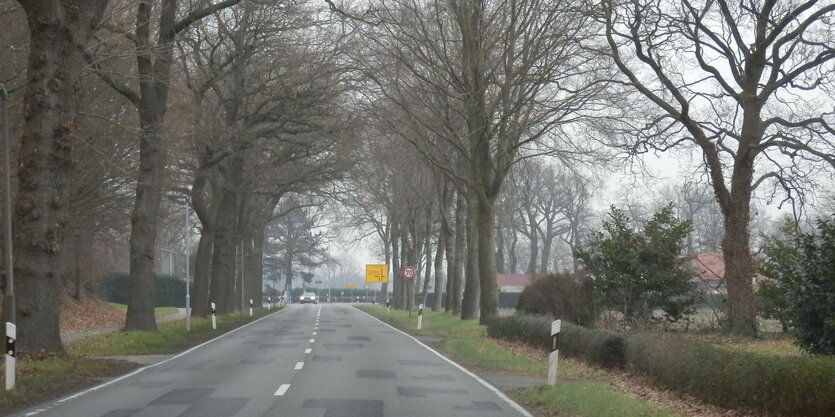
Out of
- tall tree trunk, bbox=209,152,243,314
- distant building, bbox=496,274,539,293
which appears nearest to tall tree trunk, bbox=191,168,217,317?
tall tree trunk, bbox=209,152,243,314

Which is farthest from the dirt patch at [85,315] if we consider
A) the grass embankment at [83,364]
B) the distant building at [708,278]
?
the distant building at [708,278]

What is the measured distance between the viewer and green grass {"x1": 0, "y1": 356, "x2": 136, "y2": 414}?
15576mm

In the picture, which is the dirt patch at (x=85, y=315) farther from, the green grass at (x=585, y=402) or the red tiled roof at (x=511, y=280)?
the red tiled roof at (x=511, y=280)

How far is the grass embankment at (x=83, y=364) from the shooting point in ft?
53.3

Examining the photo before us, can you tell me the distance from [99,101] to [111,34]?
16.9ft

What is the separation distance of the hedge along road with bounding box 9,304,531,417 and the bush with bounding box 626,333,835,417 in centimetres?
282

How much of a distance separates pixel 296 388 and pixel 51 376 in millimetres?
4915

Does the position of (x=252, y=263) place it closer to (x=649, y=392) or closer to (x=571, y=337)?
(x=571, y=337)

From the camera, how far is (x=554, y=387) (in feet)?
54.7

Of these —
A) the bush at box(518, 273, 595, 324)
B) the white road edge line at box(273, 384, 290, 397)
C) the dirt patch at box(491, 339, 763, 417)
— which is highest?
the bush at box(518, 273, 595, 324)

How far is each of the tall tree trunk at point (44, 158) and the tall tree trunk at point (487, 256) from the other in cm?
1713

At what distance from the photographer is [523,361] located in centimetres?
2347

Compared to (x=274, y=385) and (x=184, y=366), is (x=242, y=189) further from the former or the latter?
(x=274, y=385)

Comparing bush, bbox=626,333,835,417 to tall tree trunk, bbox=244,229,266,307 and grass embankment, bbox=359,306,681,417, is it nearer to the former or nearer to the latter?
grass embankment, bbox=359,306,681,417
